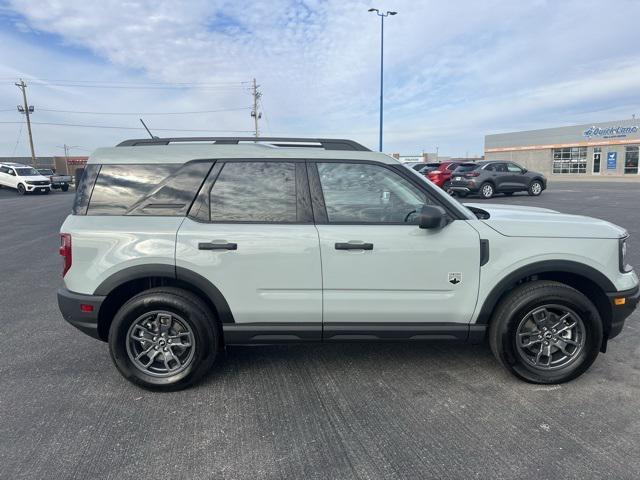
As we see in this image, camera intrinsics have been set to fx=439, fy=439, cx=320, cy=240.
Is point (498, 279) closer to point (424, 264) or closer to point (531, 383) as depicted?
point (424, 264)

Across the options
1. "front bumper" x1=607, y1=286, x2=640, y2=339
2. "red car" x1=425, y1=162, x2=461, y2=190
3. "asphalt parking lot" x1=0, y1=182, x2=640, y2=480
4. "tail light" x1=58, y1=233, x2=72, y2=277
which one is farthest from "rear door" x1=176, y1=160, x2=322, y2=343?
"red car" x1=425, y1=162, x2=461, y2=190

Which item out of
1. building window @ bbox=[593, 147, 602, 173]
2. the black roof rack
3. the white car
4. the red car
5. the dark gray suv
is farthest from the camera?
building window @ bbox=[593, 147, 602, 173]

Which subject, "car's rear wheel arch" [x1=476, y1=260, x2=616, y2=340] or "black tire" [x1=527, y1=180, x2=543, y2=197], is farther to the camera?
"black tire" [x1=527, y1=180, x2=543, y2=197]

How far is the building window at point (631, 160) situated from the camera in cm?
3897

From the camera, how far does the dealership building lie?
39.4 meters

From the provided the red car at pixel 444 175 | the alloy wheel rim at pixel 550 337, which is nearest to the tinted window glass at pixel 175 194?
the alloy wheel rim at pixel 550 337

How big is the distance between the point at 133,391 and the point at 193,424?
2.40ft

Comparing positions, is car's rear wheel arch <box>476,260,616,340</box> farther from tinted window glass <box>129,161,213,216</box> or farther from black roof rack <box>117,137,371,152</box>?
tinted window glass <box>129,161,213,216</box>

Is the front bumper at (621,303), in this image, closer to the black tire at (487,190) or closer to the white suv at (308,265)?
the white suv at (308,265)

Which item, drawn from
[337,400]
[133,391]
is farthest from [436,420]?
[133,391]

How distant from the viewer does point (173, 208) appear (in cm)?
329

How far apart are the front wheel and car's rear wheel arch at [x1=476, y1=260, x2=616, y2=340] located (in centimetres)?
1779

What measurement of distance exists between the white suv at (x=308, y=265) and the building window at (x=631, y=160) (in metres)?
44.5

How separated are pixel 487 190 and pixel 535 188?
2677 millimetres
